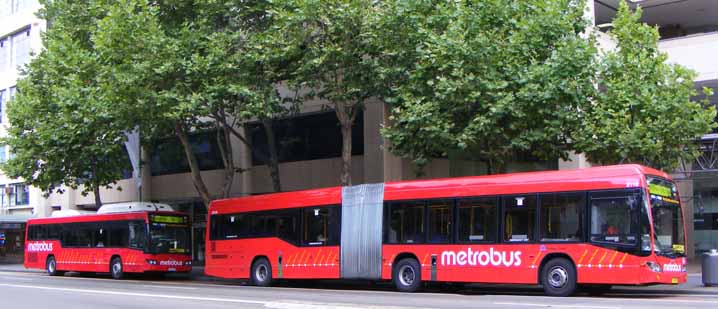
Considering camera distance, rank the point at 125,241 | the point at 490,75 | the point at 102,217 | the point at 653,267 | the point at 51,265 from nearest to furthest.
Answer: the point at 653,267 < the point at 490,75 < the point at 125,241 < the point at 102,217 < the point at 51,265

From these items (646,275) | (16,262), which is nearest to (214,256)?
(646,275)

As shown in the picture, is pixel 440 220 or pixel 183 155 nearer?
pixel 440 220

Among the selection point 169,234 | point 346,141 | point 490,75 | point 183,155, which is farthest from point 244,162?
point 490,75

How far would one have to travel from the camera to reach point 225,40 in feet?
83.9

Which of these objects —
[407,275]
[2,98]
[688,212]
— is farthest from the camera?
[2,98]

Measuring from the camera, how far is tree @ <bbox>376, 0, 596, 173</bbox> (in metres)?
21.1

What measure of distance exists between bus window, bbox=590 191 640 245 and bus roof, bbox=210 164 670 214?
232 millimetres

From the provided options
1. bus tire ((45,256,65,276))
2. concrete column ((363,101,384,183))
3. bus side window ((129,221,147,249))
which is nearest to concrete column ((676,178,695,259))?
concrete column ((363,101,384,183))

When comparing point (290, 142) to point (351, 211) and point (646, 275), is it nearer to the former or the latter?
point (351, 211)

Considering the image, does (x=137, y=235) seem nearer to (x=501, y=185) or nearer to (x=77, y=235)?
(x=77, y=235)

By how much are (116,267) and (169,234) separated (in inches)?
108

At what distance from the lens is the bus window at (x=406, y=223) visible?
2142 cm

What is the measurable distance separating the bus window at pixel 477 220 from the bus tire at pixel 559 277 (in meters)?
1.64

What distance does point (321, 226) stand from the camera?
23.7 m
